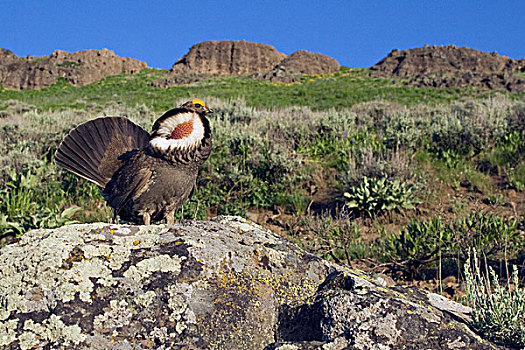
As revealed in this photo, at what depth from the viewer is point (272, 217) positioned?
7.32 m

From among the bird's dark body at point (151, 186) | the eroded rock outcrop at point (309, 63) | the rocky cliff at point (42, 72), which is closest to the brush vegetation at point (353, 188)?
the bird's dark body at point (151, 186)

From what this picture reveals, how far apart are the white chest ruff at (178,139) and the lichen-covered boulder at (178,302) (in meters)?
1.42

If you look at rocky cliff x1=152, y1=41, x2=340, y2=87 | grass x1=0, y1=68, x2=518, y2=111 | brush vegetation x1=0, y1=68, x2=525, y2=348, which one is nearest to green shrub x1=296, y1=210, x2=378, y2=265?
brush vegetation x1=0, y1=68, x2=525, y2=348

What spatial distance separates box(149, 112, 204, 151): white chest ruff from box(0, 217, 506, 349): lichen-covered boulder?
4.67 feet

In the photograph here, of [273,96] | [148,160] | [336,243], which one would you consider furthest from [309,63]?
[148,160]

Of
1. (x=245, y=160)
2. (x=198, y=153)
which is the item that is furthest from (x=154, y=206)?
(x=245, y=160)

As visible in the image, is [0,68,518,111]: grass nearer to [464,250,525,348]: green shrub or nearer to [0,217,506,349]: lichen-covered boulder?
[0,217,506,349]: lichen-covered boulder

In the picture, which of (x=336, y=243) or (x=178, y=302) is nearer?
(x=178, y=302)

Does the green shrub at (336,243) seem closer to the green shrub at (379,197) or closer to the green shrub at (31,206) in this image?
the green shrub at (379,197)

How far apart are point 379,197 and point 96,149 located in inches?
169

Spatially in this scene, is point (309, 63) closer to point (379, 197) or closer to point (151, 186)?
point (379, 197)

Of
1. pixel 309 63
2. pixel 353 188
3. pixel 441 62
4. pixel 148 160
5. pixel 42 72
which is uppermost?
pixel 309 63

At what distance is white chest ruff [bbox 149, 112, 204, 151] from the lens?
3.87 metres

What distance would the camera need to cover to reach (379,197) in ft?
23.1
